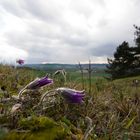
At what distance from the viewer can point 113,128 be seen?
136 inches

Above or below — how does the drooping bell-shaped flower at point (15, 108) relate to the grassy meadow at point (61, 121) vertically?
above

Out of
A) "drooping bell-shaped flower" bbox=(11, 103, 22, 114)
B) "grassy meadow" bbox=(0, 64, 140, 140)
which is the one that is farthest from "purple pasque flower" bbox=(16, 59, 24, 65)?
"drooping bell-shaped flower" bbox=(11, 103, 22, 114)

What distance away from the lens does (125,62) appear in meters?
70.0

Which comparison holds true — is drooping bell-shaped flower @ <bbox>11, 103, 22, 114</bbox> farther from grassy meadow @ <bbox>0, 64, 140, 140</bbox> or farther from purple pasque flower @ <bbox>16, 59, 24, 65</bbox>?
purple pasque flower @ <bbox>16, 59, 24, 65</bbox>

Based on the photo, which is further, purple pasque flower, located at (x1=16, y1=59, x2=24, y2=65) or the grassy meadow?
purple pasque flower, located at (x1=16, y1=59, x2=24, y2=65)

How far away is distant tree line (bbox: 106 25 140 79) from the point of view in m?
69.6

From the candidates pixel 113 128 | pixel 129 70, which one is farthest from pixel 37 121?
pixel 129 70

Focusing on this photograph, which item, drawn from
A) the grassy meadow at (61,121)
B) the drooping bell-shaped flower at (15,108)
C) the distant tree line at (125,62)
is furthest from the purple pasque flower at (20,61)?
the distant tree line at (125,62)

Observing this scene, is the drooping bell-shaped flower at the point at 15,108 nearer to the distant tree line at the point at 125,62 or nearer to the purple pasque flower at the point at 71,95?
the purple pasque flower at the point at 71,95

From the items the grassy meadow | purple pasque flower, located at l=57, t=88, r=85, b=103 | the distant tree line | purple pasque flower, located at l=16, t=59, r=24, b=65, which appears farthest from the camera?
the distant tree line

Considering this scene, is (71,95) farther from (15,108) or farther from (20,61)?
(20,61)

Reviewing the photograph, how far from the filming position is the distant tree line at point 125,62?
69.6m

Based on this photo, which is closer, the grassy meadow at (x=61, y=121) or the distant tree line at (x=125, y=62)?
the grassy meadow at (x=61, y=121)

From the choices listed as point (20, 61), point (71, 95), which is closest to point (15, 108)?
point (71, 95)
